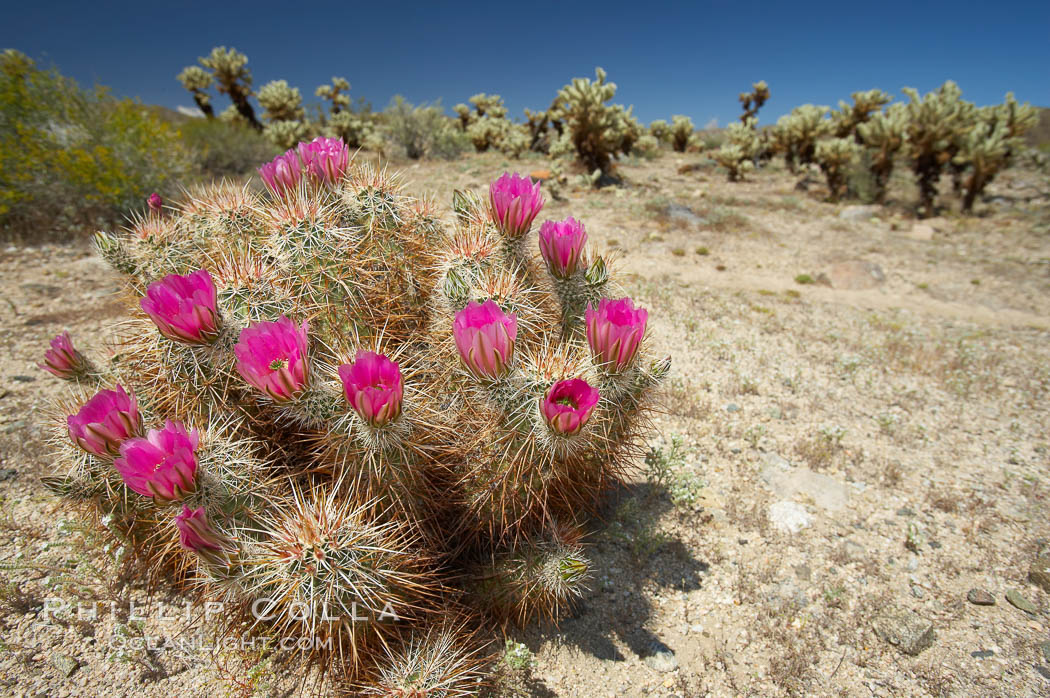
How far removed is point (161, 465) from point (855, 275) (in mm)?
9117

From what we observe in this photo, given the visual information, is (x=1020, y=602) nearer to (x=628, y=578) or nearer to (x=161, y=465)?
(x=628, y=578)

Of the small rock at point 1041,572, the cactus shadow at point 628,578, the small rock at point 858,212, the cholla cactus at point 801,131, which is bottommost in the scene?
the small rock at point 1041,572

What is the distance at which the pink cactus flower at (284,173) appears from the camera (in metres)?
2.45

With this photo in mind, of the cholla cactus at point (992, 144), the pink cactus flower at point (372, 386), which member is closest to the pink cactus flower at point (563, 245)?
the pink cactus flower at point (372, 386)

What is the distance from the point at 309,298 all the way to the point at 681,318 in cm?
449

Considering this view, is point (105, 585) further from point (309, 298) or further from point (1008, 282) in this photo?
point (1008, 282)

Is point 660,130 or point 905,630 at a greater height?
point 660,130

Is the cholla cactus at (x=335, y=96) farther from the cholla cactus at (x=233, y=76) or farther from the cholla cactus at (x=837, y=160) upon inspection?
the cholla cactus at (x=837, y=160)

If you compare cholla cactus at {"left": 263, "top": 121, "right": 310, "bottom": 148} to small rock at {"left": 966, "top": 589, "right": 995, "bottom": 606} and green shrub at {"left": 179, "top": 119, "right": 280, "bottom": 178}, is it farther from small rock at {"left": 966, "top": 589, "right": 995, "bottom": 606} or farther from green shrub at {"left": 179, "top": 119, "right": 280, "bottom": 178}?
small rock at {"left": 966, "top": 589, "right": 995, "bottom": 606}

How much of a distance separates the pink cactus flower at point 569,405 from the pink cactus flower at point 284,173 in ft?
5.87

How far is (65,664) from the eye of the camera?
1.93 metres

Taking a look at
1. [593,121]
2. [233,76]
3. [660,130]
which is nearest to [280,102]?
[233,76]

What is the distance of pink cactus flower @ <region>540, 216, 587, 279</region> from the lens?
86.7 inches

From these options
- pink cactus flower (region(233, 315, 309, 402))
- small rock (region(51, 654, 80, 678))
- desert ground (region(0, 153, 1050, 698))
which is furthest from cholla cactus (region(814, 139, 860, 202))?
small rock (region(51, 654, 80, 678))
